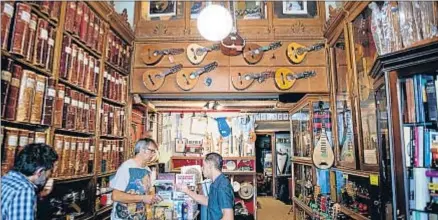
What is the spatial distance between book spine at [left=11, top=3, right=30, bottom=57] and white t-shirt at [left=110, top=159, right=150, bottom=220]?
1.24 meters

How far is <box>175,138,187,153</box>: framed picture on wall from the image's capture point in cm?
636

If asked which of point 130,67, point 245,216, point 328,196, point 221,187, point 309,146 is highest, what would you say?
point 130,67

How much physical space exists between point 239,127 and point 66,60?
4.33 metres

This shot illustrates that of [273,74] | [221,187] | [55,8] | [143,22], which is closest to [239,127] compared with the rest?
[273,74]

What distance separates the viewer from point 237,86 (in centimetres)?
392

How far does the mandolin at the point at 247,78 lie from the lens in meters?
3.90

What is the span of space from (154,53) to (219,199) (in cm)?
223

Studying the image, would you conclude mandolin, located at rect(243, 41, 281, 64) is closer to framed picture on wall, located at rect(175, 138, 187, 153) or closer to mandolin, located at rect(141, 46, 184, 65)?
mandolin, located at rect(141, 46, 184, 65)

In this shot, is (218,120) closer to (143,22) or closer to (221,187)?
(143,22)

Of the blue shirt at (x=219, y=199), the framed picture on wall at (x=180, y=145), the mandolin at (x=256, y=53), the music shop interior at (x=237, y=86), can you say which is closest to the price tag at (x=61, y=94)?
the music shop interior at (x=237, y=86)

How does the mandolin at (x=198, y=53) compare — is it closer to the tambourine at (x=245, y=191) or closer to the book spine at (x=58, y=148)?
the book spine at (x=58, y=148)

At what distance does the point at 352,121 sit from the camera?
3145mm

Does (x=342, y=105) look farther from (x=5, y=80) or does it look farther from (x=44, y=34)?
(x=5, y=80)

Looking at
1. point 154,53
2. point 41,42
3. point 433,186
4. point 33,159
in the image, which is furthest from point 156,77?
point 433,186
